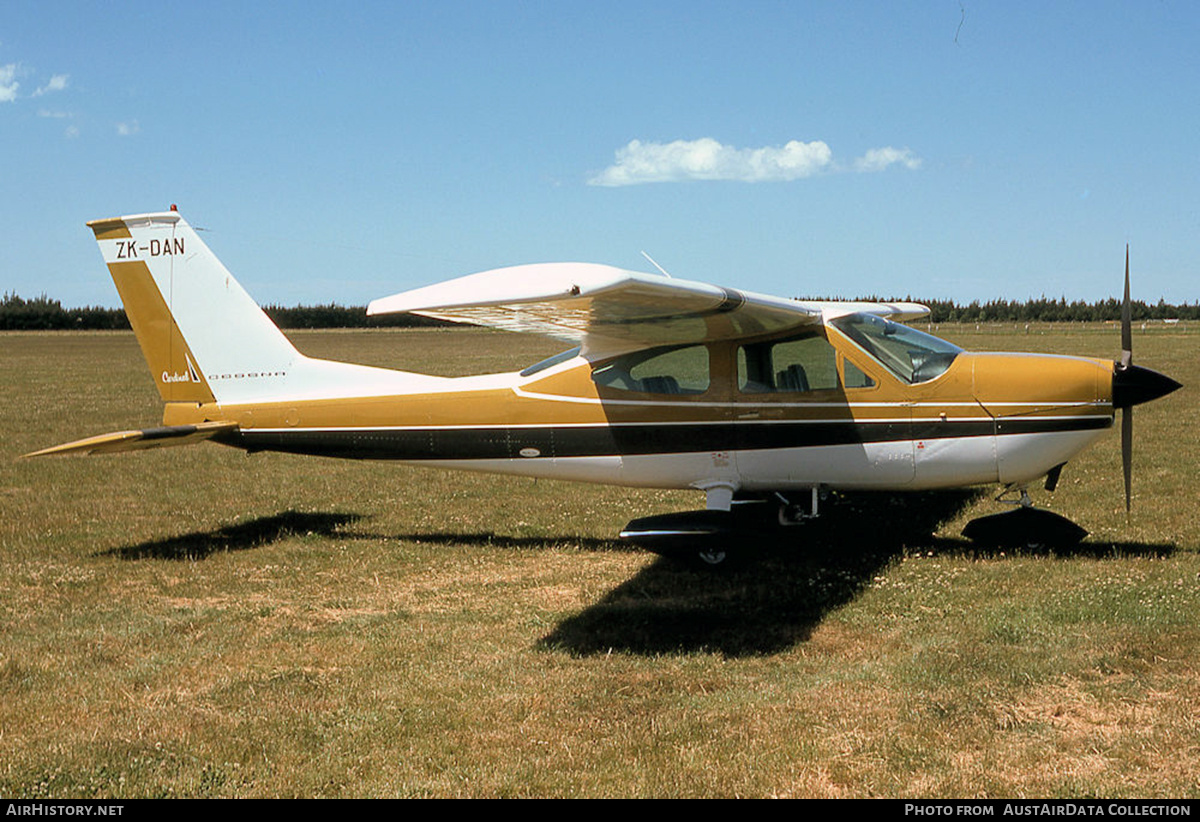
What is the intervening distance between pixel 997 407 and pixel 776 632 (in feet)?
→ 9.16

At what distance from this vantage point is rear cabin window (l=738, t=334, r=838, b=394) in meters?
8.34

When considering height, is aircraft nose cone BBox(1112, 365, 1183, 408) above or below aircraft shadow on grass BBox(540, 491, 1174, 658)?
above

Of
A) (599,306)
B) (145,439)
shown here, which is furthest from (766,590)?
(145,439)

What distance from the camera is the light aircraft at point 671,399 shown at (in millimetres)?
7820

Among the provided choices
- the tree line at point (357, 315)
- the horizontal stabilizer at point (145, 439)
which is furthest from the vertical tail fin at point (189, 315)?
the tree line at point (357, 315)

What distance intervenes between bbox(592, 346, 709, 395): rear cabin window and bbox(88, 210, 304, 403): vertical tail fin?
11.3ft

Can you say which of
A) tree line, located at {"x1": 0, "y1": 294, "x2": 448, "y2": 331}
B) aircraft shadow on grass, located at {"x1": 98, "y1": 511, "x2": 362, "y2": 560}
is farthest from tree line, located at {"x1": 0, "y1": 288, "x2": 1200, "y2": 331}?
aircraft shadow on grass, located at {"x1": 98, "y1": 511, "x2": 362, "y2": 560}

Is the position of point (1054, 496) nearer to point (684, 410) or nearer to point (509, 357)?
point (684, 410)

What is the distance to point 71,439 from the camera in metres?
18.0

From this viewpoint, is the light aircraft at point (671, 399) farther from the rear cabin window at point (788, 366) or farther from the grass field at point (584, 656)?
the grass field at point (584, 656)

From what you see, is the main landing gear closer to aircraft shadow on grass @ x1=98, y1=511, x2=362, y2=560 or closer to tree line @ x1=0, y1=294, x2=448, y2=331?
aircraft shadow on grass @ x1=98, y1=511, x2=362, y2=560

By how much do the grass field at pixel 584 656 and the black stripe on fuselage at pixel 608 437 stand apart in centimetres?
102

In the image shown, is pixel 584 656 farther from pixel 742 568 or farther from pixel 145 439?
pixel 145 439
